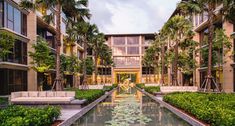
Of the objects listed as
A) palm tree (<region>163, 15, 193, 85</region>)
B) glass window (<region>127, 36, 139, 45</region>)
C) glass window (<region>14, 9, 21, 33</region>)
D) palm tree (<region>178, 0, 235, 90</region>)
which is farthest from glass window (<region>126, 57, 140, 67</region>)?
palm tree (<region>178, 0, 235, 90</region>)

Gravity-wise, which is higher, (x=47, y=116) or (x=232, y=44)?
(x=232, y=44)

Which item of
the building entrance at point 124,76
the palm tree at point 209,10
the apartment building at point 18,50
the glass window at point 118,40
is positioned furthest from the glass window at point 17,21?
the building entrance at point 124,76

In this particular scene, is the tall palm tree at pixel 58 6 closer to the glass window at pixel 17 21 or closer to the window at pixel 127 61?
the glass window at pixel 17 21

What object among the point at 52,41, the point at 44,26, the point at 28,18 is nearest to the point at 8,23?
the point at 28,18

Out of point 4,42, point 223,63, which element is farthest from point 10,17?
point 223,63

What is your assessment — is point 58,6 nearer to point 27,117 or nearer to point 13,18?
point 13,18

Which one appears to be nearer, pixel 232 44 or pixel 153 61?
pixel 232 44

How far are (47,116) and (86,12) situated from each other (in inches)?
753

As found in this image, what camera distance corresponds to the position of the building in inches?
3873

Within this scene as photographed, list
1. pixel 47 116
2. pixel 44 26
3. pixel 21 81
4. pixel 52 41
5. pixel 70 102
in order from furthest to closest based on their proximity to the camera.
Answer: pixel 52 41, pixel 44 26, pixel 21 81, pixel 70 102, pixel 47 116

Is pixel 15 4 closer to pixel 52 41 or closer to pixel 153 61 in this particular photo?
pixel 52 41

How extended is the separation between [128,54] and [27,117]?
8769cm

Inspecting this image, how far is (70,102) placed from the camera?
22.1 meters

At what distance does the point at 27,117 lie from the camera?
11.7 meters
